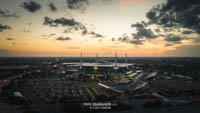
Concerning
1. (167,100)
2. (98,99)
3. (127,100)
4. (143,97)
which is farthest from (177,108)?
(98,99)

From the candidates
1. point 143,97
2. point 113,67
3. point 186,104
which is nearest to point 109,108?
point 143,97

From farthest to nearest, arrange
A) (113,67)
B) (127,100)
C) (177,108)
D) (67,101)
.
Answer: (113,67), (127,100), (67,101), (177,108)

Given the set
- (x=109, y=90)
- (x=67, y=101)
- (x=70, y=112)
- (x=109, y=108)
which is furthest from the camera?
(x=109, y=90)

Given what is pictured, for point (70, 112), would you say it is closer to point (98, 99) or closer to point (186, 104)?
point (98, 99)

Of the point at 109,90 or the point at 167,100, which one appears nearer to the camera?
the point at 167,100

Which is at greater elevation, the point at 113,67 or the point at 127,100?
the point at 113,67

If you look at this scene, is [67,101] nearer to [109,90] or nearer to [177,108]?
[109,90]

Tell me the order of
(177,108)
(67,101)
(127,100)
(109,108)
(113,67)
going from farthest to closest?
(113,67) → (127,100) → (67,101) → (177,108) → (109,108)

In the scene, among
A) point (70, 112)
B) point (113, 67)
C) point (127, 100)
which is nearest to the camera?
point (70, 112)

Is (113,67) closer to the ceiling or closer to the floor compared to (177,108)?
closer to the ceiling
